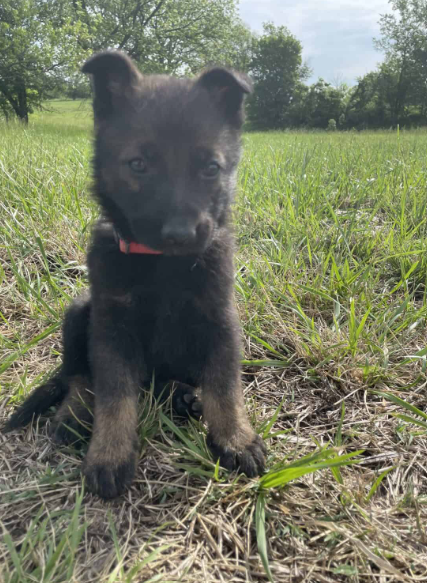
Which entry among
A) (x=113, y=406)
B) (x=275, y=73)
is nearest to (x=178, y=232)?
(x=113, y=406)

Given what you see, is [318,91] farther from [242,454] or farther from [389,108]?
[242,454]

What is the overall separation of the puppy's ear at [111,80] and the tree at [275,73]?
1822 inches

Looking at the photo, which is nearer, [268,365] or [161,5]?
[268,365]

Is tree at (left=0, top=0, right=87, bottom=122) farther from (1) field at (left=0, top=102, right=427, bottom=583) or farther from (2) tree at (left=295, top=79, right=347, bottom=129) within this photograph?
(2) tree at (left=295, top=79, right=347, bottom=129)

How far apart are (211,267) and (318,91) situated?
47.9 meters

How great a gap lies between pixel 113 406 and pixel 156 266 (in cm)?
63

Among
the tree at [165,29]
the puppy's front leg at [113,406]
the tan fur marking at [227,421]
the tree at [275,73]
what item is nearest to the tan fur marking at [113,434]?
the puppy's front leg at [113,406]

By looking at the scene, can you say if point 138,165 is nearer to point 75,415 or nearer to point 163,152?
point 163,152

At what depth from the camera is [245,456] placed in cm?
183

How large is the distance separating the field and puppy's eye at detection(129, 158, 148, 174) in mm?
364

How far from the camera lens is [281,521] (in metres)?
1.61

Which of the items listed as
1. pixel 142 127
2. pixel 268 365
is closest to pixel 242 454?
pixel 268 365

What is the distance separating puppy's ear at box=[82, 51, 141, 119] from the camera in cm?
200

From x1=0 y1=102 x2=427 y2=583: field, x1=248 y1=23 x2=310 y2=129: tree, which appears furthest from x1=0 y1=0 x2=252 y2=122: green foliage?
x1=0 y1=102 x2=427 y2=583: field
